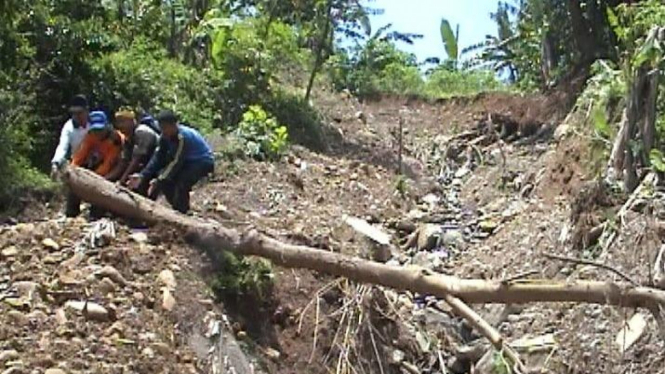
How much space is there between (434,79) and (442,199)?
1182cm

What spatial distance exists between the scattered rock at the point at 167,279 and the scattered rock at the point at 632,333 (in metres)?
3.03

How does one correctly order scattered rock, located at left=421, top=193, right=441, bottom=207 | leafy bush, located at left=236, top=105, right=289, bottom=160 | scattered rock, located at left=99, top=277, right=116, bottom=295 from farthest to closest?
scattered rock, located at left=421, top=193, right=441, bottom=207 → leafy bush, located at left=236, top=105, right=289, bottom=160 → scattered rock, located at left=99, top=277, right=116, bottom=295

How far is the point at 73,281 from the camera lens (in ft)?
21.0

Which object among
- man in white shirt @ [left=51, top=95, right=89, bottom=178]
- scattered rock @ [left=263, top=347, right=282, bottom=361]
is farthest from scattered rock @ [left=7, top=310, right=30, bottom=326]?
man in white shirt @ [left=51, top=95, right=89, bottom=178]

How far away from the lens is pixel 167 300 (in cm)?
659

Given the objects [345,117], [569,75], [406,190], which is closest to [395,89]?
[345,117]

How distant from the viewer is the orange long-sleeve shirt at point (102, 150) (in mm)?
8055

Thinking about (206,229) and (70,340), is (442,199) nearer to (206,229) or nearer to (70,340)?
(206,229)

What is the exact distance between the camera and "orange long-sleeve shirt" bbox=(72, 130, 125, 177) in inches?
317

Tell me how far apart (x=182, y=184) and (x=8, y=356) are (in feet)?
8.73

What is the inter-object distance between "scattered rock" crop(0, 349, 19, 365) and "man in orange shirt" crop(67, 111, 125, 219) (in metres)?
2.39

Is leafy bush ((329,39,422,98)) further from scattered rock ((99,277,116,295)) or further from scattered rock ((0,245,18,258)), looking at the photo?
scattered rock ((99,277,116,295))

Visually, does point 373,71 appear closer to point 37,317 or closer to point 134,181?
point 134,181

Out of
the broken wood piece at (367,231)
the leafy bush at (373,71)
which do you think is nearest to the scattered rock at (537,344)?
the broken wood piece at (367,231)
